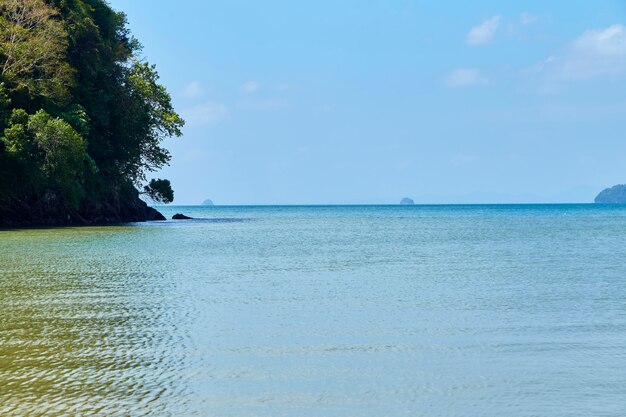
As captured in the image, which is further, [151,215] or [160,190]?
[151,215]

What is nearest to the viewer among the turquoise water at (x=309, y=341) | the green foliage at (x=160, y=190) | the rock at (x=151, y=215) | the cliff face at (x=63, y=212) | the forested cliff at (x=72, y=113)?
the turquoise water at (x=309, y=341)

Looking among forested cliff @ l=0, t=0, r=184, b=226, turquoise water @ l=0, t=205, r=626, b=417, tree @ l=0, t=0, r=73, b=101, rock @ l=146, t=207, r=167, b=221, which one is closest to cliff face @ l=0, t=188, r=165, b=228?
forested cliff @ l=0, t=0, r=184, b=226

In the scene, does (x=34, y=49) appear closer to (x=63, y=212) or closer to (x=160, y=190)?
(x=63, y=212)

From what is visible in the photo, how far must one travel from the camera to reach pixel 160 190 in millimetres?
61281

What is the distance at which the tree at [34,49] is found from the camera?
4041cm

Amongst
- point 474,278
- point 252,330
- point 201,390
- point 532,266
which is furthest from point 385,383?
point 532,266

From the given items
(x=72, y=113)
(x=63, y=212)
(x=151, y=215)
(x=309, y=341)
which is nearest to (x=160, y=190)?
(x=151, y=215)

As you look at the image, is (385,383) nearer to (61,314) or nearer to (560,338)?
(560,338)

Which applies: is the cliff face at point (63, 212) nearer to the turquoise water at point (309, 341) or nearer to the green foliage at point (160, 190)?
the green foliage at point (160, 190)

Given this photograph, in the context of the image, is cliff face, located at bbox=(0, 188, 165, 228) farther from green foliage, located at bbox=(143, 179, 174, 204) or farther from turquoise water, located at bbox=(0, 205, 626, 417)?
turquoise water, located at bbox=(0, 205, 626, 417)

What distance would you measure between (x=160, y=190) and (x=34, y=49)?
22163mm

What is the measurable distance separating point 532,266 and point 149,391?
1648 centimetres

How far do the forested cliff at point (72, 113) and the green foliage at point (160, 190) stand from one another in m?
1.99

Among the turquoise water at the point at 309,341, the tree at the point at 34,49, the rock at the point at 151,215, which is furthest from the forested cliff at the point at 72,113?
the turquoise water at the point at 309,341
